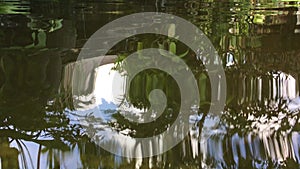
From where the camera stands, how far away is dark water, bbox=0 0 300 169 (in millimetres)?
823

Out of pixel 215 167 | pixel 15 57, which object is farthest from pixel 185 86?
pixel 15 57

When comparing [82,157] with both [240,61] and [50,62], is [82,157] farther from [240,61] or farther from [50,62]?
[240,61]

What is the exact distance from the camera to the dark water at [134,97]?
0.82 meters

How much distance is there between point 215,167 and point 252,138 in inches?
5.6

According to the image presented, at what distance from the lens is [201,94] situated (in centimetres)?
108

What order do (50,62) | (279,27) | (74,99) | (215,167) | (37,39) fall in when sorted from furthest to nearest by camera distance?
(279,27), (37,39), (50,62), (74,99), (215,167)

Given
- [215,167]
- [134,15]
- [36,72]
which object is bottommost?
[215,167]

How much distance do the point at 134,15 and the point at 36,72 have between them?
534 millimetres

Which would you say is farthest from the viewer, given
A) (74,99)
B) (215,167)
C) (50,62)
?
(50,62)

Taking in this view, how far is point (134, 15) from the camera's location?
5.06ft

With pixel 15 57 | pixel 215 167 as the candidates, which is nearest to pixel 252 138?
pixel 215 167

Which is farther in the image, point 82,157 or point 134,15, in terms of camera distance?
point 134,15

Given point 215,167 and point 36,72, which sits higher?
point 36,72

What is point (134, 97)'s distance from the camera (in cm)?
106
